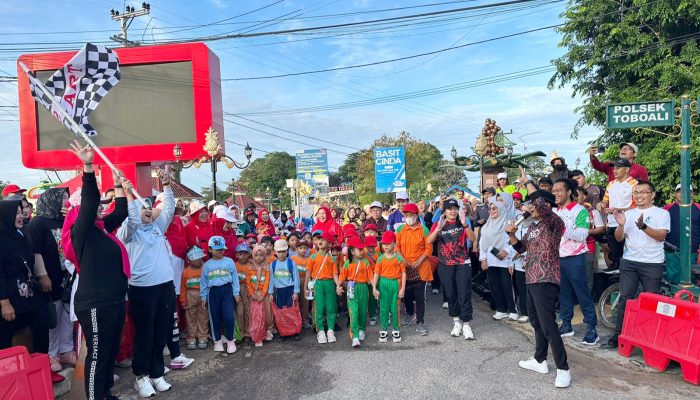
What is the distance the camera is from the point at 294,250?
6.95m

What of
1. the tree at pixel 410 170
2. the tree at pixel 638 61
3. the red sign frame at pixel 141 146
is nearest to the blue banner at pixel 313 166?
the tree at pixel 410 170

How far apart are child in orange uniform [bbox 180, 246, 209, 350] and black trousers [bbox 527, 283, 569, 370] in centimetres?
404

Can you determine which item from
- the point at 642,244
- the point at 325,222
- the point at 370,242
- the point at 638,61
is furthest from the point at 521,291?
the point at 638,61

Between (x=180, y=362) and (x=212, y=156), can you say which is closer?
(x=180, y=362)

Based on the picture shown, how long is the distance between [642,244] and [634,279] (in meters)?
0.45

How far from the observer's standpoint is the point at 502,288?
6.79 meters

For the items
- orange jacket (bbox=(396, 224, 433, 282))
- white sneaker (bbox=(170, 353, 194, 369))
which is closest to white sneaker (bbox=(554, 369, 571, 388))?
orange jacket (bbox=(396, 224, 433, 282))

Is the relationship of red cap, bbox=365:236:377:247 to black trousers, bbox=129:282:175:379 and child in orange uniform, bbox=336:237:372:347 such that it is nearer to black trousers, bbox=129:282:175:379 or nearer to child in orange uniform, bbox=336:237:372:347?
child in orange uniform, bbox=336:237:372:347

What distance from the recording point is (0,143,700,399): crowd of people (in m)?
3.85

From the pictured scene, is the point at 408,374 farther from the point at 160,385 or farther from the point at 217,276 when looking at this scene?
the point at 217,276

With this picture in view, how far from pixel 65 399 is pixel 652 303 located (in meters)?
6.12

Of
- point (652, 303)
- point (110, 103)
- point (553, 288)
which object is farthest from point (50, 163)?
point (652, 303)

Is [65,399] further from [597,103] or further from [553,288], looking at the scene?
[597,103]

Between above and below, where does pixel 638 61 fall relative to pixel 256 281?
above
